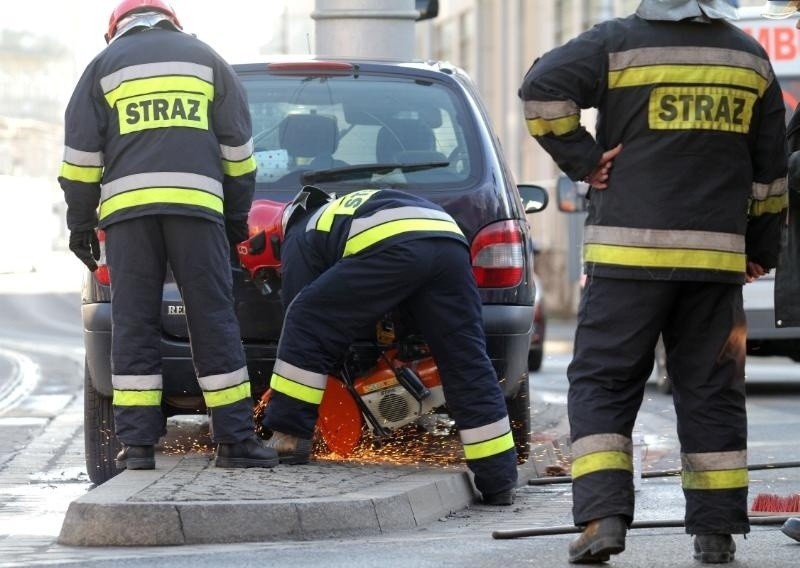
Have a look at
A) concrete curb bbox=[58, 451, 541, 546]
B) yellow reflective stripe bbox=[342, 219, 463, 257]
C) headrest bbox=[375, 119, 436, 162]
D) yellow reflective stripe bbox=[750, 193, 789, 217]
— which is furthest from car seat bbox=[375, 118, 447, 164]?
yellow reflective stripe bbox=[750, 193, 789, 217]

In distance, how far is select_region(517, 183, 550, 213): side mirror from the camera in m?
8.72

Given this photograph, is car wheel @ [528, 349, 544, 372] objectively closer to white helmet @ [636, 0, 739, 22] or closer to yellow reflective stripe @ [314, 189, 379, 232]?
yellow reflective stripe @ [314, 189, 379, 232]

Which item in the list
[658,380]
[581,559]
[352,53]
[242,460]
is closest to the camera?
[581,559]

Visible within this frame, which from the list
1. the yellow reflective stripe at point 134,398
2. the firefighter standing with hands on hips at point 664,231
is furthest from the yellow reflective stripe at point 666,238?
the yellow reflective stripe at point 134,398

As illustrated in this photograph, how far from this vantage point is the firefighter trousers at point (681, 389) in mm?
5387

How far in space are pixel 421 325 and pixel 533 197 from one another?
202cm

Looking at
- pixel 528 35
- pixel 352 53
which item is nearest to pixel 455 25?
pixel 528 35

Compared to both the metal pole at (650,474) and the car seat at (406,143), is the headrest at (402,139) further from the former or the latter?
the metal pole at (650,474)

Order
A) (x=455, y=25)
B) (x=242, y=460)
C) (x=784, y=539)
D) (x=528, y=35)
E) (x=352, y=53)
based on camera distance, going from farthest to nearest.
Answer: (x=455, y=25) → (x=528, y=35) → (x=352, y=53) → (x=242, y=460) → (x=784, y=539)

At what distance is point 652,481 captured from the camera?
8.13 m

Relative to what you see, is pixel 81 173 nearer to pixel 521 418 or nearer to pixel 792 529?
pixel 521 418

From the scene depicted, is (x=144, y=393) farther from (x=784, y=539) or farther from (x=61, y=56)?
(x=61, y=56)

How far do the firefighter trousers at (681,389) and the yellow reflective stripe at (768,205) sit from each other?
0.85 feet

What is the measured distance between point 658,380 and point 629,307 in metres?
9.68
